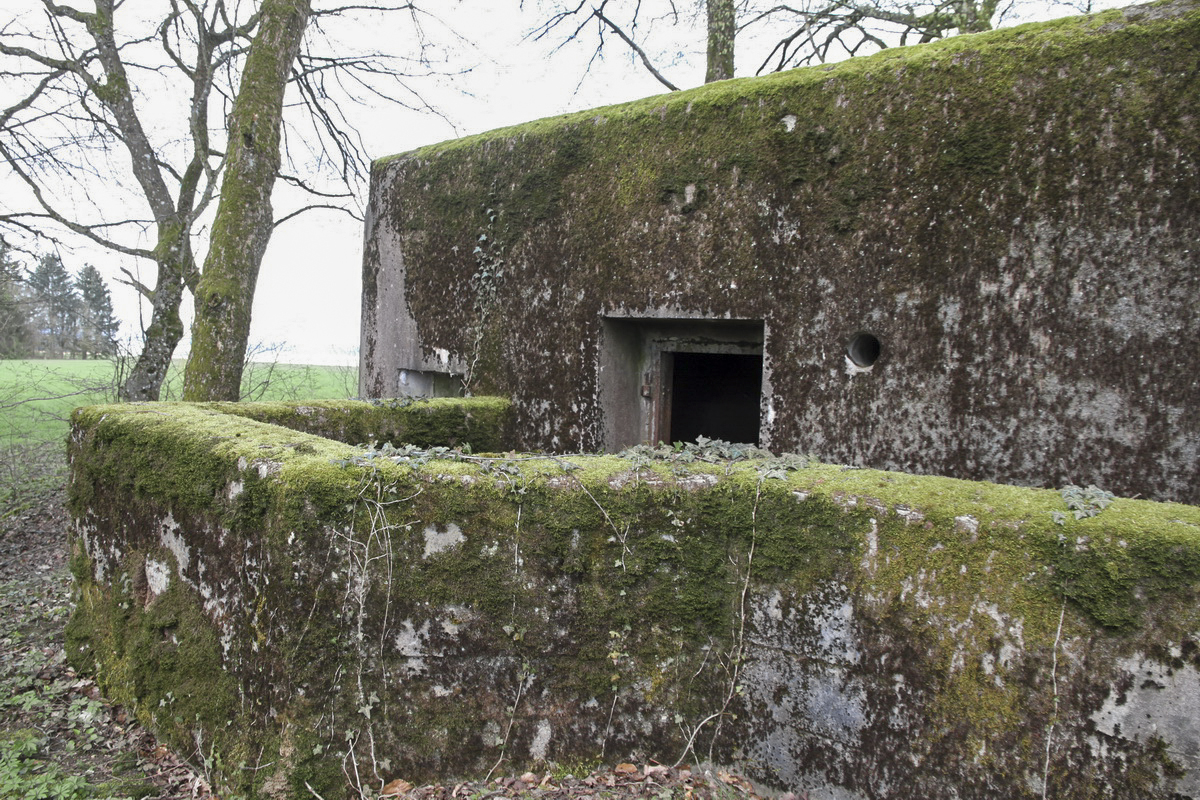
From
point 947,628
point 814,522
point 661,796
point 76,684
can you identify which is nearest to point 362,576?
point 661,796

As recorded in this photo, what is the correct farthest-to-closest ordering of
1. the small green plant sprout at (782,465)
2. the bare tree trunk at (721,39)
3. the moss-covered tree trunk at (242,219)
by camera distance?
the bare tree trunk at (721,39) → the moss-covered tree trunk at (242,219) → the small green plant sprout at (782,465)

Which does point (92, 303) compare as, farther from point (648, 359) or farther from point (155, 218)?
point (648, 359)

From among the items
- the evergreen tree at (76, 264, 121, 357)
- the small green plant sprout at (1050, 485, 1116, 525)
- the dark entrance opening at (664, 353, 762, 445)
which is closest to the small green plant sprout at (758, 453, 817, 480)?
the small green plant sprout at (1050, 485, 1116, 525)

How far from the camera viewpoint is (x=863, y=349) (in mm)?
4387

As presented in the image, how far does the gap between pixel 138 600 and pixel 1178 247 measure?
210 inches

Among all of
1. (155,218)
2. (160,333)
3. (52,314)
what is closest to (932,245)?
(160,333)

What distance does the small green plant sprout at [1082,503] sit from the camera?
2479 mm

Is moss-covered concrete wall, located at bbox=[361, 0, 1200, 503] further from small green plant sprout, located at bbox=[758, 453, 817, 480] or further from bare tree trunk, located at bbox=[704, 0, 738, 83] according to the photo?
bare tree trunk, located at bbox=[704, 0, 738, 83]

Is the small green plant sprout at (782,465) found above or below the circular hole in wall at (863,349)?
below

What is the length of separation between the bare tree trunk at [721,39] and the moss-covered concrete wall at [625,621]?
27.3ft

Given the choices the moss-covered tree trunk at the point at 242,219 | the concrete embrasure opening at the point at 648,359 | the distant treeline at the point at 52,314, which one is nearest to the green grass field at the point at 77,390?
the distant treeline at the point at 52,314

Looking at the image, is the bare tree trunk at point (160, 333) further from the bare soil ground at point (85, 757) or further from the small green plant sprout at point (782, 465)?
the small green plant sprout at point (782, 465)

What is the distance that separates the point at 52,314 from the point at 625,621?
24405 millimetres

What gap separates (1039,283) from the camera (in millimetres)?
3814
